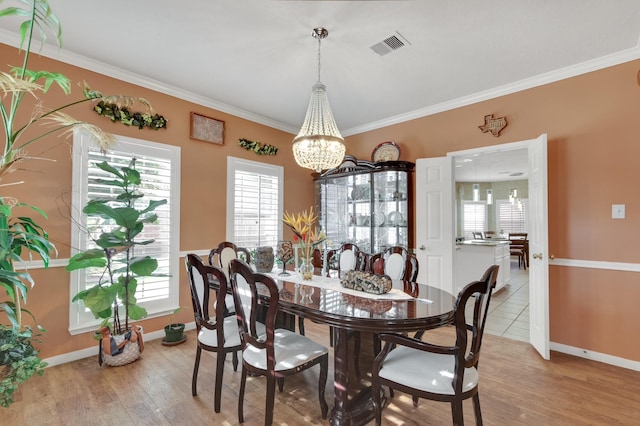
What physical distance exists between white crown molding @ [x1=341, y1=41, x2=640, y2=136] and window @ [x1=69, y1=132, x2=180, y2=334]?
3.18 m

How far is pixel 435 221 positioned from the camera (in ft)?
12.7

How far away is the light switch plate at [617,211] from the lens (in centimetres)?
280

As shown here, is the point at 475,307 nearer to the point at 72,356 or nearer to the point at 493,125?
the point at 493,125

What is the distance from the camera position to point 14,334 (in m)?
1.73

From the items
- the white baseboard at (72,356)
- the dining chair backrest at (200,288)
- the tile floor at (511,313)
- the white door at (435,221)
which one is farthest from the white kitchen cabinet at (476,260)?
the white baseboard at (72,356)

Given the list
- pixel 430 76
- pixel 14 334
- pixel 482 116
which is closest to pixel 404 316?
pixel 14 334

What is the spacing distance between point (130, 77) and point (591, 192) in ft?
16.5

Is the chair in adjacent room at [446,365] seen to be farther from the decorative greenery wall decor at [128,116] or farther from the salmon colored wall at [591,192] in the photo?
the decorative greenery wall decor at [128,116]

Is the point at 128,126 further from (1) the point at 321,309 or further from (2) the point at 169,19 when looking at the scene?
(1) the point at 321,309

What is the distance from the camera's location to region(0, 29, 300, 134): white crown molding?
2.73m


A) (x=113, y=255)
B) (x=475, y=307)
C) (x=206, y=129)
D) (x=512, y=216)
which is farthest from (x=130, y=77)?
(x=512, y=216)

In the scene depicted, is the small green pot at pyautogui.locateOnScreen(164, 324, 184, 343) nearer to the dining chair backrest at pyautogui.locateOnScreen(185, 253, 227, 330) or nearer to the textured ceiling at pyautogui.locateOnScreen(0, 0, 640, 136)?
the dining chair backrest at pyautogui.locateOnScreen(185, 253, 227, 330)

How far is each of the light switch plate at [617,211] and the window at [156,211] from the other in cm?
437

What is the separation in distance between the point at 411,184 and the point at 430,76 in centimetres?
152
